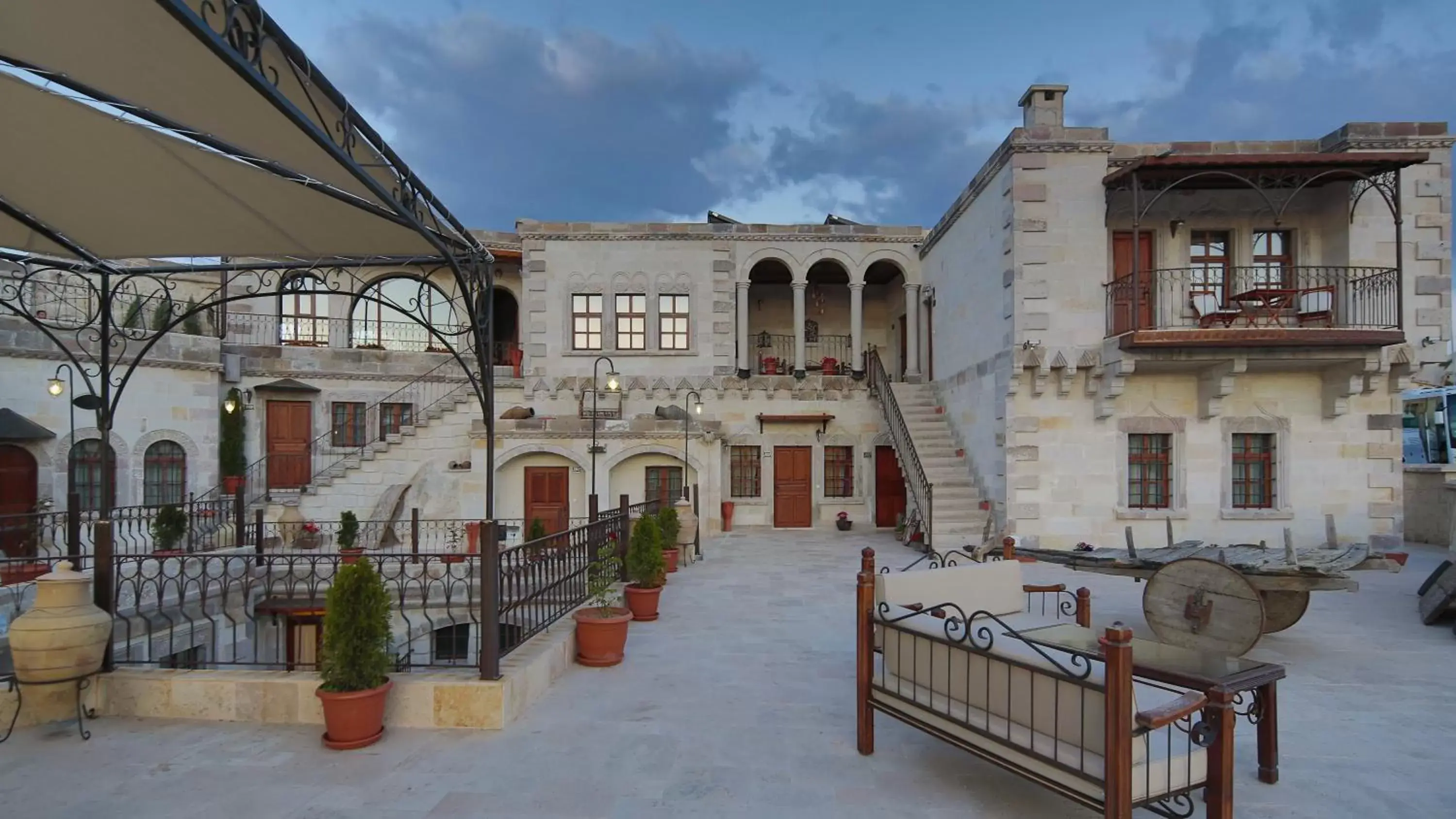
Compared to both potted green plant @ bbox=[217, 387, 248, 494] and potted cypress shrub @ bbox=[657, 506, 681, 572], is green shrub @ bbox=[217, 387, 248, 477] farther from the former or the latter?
potted cypress shrub @ bbox=[657, 506, 681, 572]

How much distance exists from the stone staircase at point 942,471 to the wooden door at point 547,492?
25.2ft

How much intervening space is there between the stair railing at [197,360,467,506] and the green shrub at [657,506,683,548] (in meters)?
8.84

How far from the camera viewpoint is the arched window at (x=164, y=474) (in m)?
14.5

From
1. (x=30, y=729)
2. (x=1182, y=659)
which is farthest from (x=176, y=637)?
(x=1182, y=659)

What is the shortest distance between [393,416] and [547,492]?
5.76 metres

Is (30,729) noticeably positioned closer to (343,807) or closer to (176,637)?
(343,807)

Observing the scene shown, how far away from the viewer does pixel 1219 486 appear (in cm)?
1258

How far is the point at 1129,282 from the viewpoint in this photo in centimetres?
1241

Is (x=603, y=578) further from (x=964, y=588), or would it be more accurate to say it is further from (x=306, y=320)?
(x=306, y=320)

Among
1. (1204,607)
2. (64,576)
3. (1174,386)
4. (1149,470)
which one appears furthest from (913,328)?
(64,576)

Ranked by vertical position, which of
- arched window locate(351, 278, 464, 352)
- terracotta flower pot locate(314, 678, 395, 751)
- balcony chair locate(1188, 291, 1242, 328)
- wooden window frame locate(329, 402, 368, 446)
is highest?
arched window locate(351, 278, 464, 352)

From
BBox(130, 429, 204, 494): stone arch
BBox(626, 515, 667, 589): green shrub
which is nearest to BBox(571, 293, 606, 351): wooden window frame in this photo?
BBox(130, 429, 204, 494): stone arch

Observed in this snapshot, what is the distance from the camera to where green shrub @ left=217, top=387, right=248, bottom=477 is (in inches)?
626

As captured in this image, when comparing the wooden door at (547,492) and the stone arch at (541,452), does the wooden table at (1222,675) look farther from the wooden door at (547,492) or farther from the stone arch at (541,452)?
the wooden door at (547,492)
